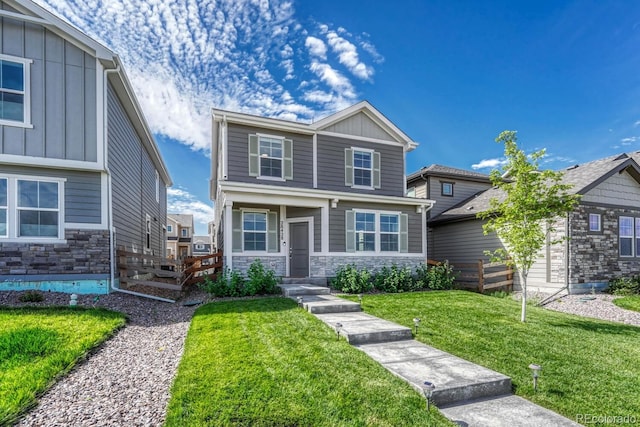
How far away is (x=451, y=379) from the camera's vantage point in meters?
3.65

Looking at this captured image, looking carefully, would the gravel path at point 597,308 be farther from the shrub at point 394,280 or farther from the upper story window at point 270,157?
the upper story window at point 270,157

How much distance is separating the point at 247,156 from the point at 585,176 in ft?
39.2

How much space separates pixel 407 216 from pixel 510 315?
552 centimetres

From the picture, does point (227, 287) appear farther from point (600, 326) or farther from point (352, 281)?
point (600, 326)

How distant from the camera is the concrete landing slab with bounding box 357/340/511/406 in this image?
3.45m

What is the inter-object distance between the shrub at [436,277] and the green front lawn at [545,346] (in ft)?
8.40

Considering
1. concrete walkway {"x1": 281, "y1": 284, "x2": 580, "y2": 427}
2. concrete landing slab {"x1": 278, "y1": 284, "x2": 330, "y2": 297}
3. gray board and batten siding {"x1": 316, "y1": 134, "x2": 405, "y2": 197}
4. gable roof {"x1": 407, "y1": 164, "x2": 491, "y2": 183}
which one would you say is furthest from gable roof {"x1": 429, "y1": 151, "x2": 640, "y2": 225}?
concrete walkway {"x1": 281, "y1": 284, "x2": 580, "y2": 427}

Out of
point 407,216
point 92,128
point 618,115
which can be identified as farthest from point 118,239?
point 618,115

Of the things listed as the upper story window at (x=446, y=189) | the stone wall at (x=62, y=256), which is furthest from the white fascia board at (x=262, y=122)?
the upper story window at (x=446, y=189)

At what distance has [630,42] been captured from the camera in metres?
10.2

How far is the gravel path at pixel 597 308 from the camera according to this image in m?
7.87

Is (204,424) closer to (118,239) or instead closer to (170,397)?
(170,397)

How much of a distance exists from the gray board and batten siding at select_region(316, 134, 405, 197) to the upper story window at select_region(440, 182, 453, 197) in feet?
13.8

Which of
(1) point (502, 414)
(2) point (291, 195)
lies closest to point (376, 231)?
(2) point (291, 195)
